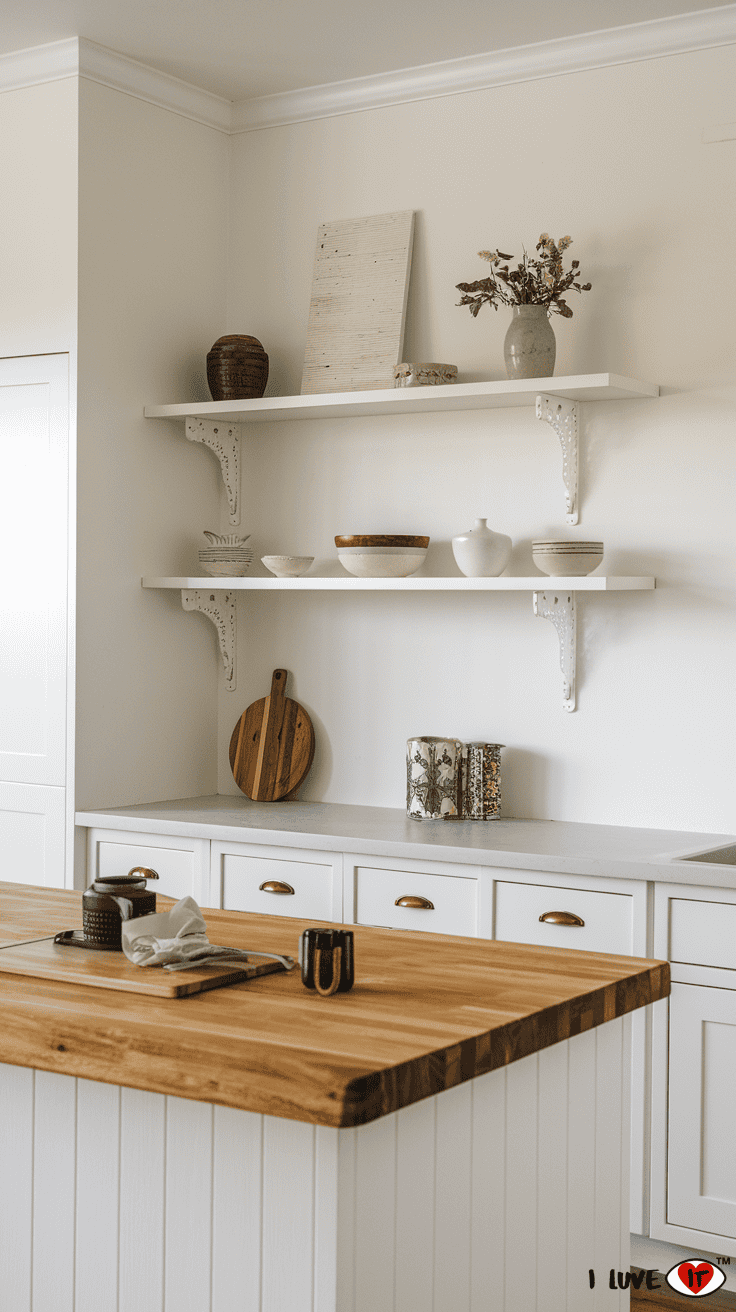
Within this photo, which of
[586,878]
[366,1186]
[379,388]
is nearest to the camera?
[366,1186]

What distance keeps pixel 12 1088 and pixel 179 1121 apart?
1.00ft

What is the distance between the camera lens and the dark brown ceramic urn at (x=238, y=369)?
4.03 metres

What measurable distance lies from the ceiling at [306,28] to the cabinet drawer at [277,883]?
216 cm

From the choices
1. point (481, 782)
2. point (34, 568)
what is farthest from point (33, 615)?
point (481, 782)

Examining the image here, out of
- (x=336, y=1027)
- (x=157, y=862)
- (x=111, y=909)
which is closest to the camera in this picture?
(x=336, y=1027)

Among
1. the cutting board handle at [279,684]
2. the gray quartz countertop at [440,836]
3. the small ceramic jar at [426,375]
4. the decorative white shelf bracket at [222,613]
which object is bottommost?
the gray quartz countertop at [440,836]

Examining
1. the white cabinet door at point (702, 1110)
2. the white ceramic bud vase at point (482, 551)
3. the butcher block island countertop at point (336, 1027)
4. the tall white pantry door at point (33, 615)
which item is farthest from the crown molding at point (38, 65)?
the white cabinet door at point (702, 1110)

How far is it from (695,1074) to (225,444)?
2332mm

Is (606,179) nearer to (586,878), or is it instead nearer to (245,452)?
(245,452)

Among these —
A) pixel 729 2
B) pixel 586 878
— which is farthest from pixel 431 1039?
pixel 729 2

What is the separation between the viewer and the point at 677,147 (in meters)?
3.54

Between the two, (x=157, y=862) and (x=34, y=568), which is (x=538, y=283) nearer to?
(x=34, y=568)

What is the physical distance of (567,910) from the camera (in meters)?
3.07

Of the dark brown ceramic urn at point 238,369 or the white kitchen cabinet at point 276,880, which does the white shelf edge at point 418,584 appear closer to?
the dark brown ceramic urn at point 238,369
